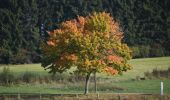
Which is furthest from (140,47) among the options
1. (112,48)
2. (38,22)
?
(112,48)

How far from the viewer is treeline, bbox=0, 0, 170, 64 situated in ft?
416

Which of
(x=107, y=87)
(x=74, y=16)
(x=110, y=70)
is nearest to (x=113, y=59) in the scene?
(x=110, y=70)

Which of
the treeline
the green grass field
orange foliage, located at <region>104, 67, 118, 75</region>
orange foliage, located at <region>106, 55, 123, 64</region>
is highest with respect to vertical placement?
the treeline

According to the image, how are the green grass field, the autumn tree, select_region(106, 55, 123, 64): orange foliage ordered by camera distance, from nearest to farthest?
the autumn tree < select_region(106, 55, 123, 64): orange foliage < the green grass field

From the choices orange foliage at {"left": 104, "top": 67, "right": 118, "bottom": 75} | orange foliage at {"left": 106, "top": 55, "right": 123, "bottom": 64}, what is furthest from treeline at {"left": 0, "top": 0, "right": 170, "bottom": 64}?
orange foliage at {"left": 104, "top": 67, "right": 118, "bottom": 75}

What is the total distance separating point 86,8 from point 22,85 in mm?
67593

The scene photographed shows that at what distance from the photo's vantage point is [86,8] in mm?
138125

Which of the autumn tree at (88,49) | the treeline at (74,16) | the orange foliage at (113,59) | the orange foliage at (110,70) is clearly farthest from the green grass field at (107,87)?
the treeline at (74,16)

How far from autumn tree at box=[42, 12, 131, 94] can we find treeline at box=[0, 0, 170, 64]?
63853 millimetres

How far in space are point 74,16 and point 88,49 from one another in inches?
3253

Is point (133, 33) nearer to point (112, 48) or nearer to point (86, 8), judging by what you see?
point (86, 8)

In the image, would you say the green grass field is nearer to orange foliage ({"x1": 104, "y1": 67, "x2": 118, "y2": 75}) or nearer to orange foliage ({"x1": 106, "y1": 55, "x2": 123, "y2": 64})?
orange foliage ({"x1": 104, "y1": 67, "x2": 118, "y2": 75})

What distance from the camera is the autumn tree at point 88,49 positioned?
57.2 meters

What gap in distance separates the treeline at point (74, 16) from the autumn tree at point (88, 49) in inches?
2514
